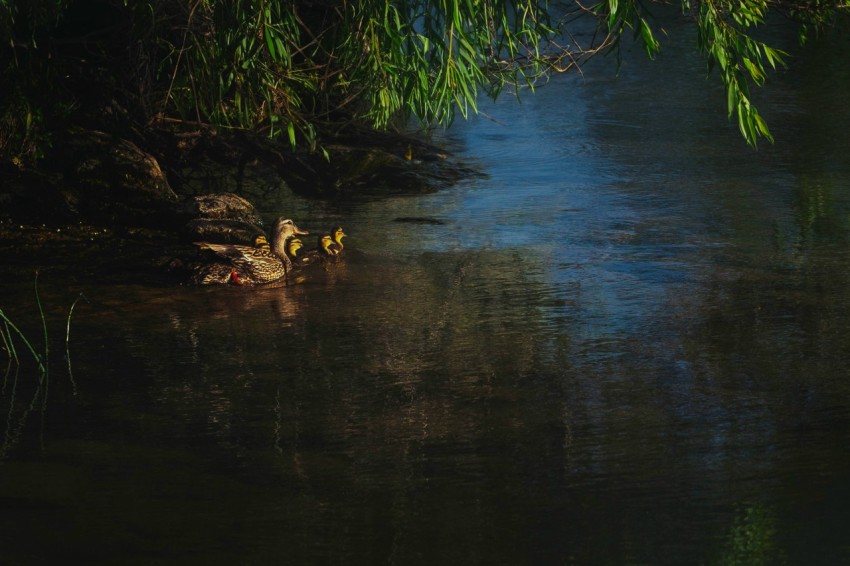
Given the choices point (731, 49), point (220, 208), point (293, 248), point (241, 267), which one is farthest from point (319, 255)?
point (731, 49)

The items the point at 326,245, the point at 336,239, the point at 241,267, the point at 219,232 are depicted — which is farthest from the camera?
the point at 219,232

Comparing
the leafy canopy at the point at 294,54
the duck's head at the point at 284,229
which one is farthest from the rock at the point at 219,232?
the leafy canopy at the point at 294,54

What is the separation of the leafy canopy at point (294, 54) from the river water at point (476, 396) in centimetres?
128

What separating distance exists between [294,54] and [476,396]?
3.81 meters

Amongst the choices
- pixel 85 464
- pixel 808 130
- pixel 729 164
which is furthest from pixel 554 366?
pixel 808 130

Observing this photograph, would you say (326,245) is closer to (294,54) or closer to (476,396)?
(294,54)

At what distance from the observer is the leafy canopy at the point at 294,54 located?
8656 mm

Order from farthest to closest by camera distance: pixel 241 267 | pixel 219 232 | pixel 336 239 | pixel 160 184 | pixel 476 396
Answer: pixel 160 184 → pixel 219 232 → pixel 336 239 → pixel 241 267 → pixel 476 396

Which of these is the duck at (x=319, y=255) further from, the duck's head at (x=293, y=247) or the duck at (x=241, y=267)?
the duck at (x=241, y=267)

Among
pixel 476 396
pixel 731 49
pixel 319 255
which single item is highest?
pixel 731 49

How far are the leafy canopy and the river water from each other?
128 cm

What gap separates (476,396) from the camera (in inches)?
304

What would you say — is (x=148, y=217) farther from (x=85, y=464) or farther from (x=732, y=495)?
(x=732, y=495)

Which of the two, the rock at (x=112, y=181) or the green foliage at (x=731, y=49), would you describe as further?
the rock at (x=112, y=181)
